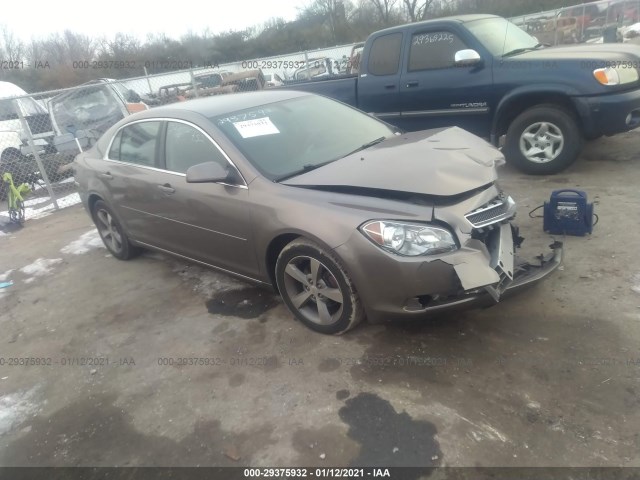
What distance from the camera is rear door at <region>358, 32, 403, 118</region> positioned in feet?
20.7

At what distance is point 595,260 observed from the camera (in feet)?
12.0

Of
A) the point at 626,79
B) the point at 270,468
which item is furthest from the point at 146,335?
the point at 626,79

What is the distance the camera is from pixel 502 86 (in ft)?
18.0

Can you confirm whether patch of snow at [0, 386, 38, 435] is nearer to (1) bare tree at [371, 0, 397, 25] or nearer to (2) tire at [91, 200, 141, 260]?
(2) tire at [91, 200, 141, 260]

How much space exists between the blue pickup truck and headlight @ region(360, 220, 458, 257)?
137 inches

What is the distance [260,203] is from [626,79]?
4.36m

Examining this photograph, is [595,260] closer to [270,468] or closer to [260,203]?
[260,203]

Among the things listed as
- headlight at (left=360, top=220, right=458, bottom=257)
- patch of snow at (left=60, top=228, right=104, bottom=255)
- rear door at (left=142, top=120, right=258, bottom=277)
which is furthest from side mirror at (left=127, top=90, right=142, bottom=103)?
headlight at (left=360, top=220, right=458, bottom=257)

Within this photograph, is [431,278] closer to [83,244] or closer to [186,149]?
[186,149]

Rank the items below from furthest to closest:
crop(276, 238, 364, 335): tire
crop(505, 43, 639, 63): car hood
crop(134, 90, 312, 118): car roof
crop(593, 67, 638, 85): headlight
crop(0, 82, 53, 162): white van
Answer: crop(0, 82, 53, 162): white van → crop(505, 43, 639, 63): car hood → crop(593, 67, 638, 85): headlight → crop(134, 90, 312, 118): car roof → crop(276, 238, 364, 335): tire

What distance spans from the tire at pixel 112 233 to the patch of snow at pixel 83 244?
0.70m

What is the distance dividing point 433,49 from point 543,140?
1.82 meters

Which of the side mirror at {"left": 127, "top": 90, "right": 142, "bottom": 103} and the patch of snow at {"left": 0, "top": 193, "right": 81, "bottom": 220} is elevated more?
the side mirror at {"left": 127, "top": 90, "right": 142, "bottom": 103}

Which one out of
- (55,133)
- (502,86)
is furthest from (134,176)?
(55,133)
